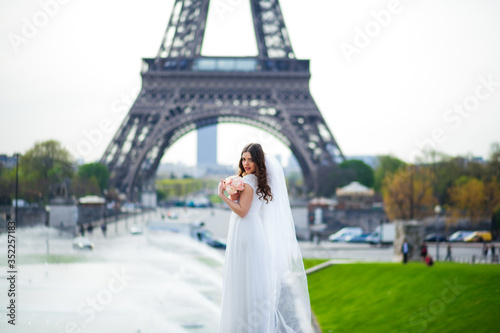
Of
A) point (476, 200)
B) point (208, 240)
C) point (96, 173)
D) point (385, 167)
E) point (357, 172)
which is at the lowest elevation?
point (208, 240)

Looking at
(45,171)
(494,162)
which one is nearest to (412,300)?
(45,171)

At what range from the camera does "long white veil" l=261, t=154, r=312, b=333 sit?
6.66 m

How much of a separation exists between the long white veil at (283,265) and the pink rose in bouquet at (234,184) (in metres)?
0.40

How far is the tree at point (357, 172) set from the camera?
185 feet

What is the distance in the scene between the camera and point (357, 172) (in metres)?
59.3

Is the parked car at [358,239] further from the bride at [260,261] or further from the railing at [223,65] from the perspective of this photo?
the bride at [260,261]

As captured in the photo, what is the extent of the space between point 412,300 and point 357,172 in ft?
156

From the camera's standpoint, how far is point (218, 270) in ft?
54.5

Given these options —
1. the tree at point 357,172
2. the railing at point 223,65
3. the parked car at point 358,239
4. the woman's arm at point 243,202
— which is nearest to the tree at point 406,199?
the tree at point 357,172

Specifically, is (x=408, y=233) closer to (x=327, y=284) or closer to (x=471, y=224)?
(x=327, y=284)

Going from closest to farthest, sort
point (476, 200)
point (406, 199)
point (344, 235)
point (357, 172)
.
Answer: point (344, 235) < point (476, 200) < point (406, 199) < point (357, 172)

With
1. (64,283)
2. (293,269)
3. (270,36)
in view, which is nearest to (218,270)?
(64,283)

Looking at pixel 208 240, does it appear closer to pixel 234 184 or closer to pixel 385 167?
pixel 234 184

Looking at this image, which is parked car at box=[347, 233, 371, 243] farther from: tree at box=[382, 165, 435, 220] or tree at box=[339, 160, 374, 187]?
tree at box=[339, 160, 374, 187]
